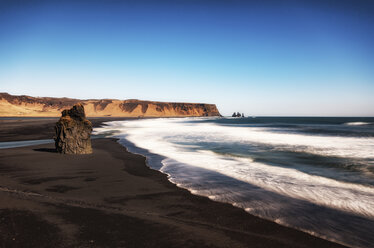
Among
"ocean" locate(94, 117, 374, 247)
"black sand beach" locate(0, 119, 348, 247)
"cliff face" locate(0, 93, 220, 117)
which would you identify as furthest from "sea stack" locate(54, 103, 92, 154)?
"cliff face" locate(0, 93, 220, 117)

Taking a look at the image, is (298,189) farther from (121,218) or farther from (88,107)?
(88,107)

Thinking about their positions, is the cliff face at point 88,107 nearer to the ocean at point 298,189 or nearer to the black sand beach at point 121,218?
the ocean at point 298,189

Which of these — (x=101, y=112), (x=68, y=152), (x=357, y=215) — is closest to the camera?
(x=357, y=215)

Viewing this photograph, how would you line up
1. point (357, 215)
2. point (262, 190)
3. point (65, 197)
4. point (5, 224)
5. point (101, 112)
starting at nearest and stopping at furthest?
point (5, 224) < point (357, 215) < point (65, 197) < point (262, 190) < point (101, 112)

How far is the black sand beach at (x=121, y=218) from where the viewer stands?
3264mm

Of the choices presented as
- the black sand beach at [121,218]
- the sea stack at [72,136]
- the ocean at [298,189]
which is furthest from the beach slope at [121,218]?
the sea stack at [72,136]

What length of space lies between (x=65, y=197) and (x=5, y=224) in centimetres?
147

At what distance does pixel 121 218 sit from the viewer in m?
3.99

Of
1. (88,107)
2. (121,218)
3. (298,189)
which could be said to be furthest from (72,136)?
(88,107)

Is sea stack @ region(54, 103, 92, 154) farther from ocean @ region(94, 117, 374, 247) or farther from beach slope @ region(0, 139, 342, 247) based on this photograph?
beach slope @ region(0, 139, 342, 247)

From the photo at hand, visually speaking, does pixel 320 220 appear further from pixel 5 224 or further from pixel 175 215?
pixel 5 224

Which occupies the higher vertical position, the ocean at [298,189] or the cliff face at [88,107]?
the cliff face at [88,107]

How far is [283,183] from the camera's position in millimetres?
7020

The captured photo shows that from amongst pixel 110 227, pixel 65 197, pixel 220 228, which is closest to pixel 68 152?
pixel 65 197
